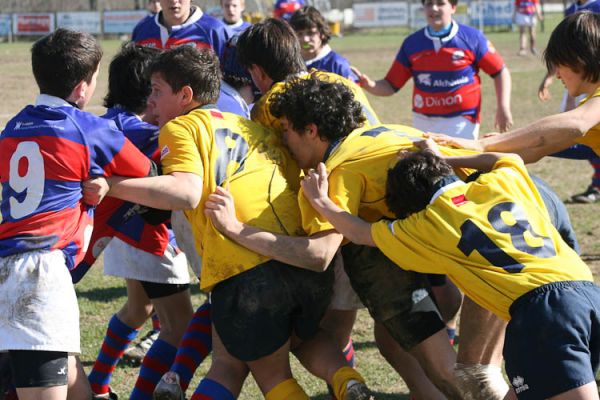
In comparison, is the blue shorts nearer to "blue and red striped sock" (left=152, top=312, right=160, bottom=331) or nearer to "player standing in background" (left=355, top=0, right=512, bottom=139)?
"blue and red striped sock" (left=152, top=312, right=160, bottom=331)

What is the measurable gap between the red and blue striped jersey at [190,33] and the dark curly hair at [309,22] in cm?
64

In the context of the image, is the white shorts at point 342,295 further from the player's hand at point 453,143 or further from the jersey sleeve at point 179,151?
the jersey sleeve at point 179,151

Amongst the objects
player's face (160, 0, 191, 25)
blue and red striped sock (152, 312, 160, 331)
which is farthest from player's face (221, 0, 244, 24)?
blue and red striped sock (152, 312, 160, 331)

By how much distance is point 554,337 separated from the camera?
3162 mm

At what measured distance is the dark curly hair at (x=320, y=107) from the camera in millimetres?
3740

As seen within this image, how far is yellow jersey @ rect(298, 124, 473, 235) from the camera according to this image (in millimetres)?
3572

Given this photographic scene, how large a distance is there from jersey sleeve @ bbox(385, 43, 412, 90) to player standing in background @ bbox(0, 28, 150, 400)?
14.9 ft

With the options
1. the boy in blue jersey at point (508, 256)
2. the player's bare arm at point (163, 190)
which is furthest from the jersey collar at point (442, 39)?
the player's bare arm at point (163, 190)

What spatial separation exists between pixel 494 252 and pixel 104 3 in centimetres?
3679

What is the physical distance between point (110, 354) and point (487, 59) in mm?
4175

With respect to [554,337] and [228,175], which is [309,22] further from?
[554,337]

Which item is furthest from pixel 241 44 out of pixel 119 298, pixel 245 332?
pixel 119 298

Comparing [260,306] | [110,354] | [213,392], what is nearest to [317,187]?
[260,306]

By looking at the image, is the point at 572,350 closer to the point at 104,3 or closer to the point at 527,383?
the point at 527,383
